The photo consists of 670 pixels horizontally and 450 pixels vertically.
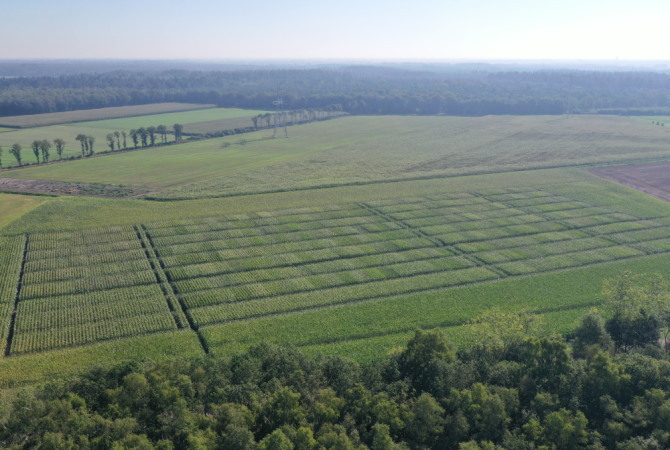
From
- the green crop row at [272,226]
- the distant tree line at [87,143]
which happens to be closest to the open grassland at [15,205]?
the green crop row at [272,226]

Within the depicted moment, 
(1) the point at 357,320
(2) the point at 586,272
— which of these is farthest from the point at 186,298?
(2) the point at 586,272

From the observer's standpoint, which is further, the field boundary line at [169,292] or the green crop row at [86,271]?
the green crop row at [86,271]

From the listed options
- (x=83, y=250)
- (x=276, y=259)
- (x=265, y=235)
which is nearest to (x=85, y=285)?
(x=83, y=250)

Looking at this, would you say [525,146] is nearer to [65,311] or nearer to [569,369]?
[569,369]

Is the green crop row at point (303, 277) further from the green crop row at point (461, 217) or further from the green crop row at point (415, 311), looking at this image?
the green crop row at point (461, 217)

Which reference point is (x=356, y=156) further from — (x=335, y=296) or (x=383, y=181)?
(x=335, y=296)
